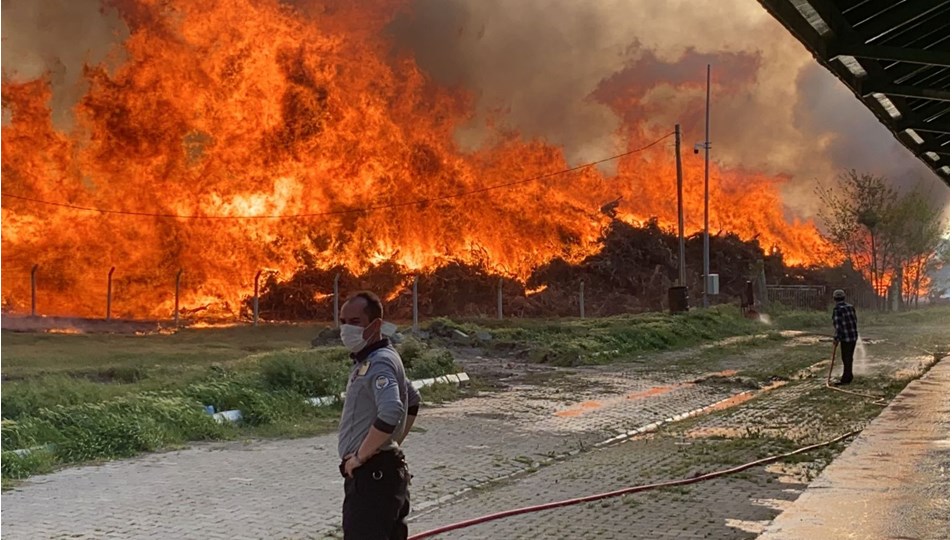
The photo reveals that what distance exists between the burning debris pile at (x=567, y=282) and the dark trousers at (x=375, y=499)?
25.3 meters

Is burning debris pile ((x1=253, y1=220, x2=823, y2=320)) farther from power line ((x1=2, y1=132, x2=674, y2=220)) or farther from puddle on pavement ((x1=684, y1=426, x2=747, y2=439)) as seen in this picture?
puddle on pavement ((x1=684, y1=426, x2=747, y2=439))

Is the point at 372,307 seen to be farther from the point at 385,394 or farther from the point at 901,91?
the point at 901,91

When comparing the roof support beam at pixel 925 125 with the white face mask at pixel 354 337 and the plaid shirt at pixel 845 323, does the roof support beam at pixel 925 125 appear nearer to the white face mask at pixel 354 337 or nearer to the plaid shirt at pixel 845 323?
the white face mask at pixel 354 337

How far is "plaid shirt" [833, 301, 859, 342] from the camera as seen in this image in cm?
1577

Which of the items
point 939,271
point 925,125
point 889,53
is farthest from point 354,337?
point 939,271

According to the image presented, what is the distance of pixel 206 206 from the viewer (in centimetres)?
2950

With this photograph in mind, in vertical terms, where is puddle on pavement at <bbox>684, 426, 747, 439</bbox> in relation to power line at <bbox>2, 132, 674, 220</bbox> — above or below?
below

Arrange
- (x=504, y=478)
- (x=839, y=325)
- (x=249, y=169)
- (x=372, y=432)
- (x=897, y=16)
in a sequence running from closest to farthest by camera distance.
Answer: (x=372, y=432) < (x=897, y=16) < (x=504, y=478) < (x=839, y=325) < (x=249, y=169)

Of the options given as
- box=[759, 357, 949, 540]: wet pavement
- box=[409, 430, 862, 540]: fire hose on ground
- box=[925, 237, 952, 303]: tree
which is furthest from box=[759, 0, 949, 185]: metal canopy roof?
box=[925, 237, 952, 303]: tree

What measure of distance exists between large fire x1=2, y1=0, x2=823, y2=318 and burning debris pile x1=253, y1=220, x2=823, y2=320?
70 centimetres

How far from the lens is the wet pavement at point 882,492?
4891mm

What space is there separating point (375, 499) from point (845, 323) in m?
13.6

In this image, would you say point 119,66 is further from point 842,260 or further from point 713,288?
point 842,260

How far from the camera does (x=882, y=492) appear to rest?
564 centimetres
